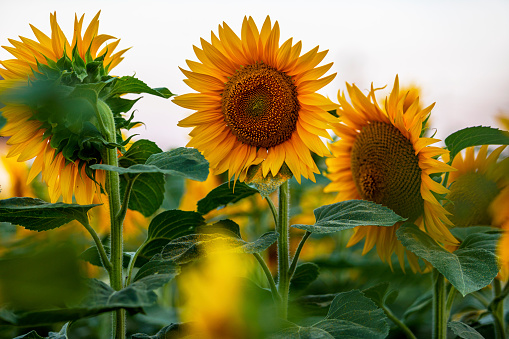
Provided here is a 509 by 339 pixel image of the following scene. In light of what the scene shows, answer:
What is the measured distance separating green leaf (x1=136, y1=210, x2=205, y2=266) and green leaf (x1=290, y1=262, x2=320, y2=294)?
20cm

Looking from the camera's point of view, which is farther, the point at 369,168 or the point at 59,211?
the point at 369,168

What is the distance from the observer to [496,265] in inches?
23.5

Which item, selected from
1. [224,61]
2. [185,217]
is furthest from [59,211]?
[224,61]

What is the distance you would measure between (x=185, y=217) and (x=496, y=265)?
1.30 ft

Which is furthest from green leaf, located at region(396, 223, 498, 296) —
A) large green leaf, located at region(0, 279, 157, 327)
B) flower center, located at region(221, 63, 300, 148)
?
large green leaf, located at region(0, 279, 157, 327)

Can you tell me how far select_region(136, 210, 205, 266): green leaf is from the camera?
2.14 feet

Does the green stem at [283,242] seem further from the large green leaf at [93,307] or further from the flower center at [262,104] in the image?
the large green leaf at [93,307]

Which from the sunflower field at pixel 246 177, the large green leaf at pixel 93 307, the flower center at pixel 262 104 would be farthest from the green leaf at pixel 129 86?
the large green leaf at pixel 93 307

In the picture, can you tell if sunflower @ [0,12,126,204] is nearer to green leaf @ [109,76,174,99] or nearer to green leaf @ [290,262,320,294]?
green leaf @ [109,76,174,99]

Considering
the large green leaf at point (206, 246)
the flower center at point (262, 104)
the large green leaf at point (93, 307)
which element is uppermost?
the flower center at point (262, 104)

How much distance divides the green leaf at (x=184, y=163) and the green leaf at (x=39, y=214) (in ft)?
0.29

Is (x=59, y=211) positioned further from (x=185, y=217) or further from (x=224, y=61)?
(x=224, y=61)

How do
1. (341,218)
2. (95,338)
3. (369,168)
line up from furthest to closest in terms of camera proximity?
1. (95,338)
2. (369,168)
3. (341,218)

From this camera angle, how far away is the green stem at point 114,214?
0.56m
